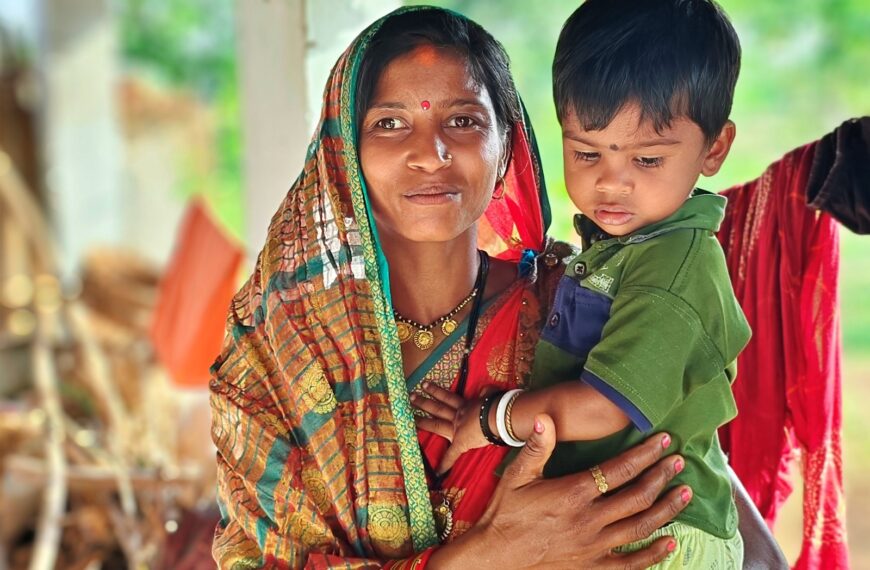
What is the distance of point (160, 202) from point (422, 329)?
11.3 meters

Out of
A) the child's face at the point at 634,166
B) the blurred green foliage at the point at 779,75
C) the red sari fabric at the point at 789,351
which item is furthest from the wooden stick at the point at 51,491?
the blurred green foliage at the point at 779,75

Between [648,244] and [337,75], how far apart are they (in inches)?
27.3

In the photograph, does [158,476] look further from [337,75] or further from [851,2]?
[851,2]

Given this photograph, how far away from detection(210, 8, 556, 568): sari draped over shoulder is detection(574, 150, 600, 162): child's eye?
0.38 metres

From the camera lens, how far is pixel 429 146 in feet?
6.45

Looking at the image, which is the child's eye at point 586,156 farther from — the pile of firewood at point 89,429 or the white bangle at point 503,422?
the pile of firewood at point 89,429

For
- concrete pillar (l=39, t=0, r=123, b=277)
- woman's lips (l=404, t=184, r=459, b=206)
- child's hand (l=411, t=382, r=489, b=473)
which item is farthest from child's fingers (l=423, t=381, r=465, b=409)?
concrete pillar (l=39, t=0, r=123, b=277)

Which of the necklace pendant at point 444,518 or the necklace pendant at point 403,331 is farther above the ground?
the necklace pendant at point 403,331

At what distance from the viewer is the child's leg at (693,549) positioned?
184 cm

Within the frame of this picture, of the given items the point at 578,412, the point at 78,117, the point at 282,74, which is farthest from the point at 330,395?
the point at 78,117

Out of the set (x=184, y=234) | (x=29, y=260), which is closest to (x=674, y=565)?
(x=184, y=234)

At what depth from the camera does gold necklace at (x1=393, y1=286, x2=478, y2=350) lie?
212 cm

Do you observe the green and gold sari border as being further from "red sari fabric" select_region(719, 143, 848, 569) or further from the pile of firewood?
the pile of firewood

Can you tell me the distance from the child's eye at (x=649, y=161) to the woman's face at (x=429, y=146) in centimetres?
34
